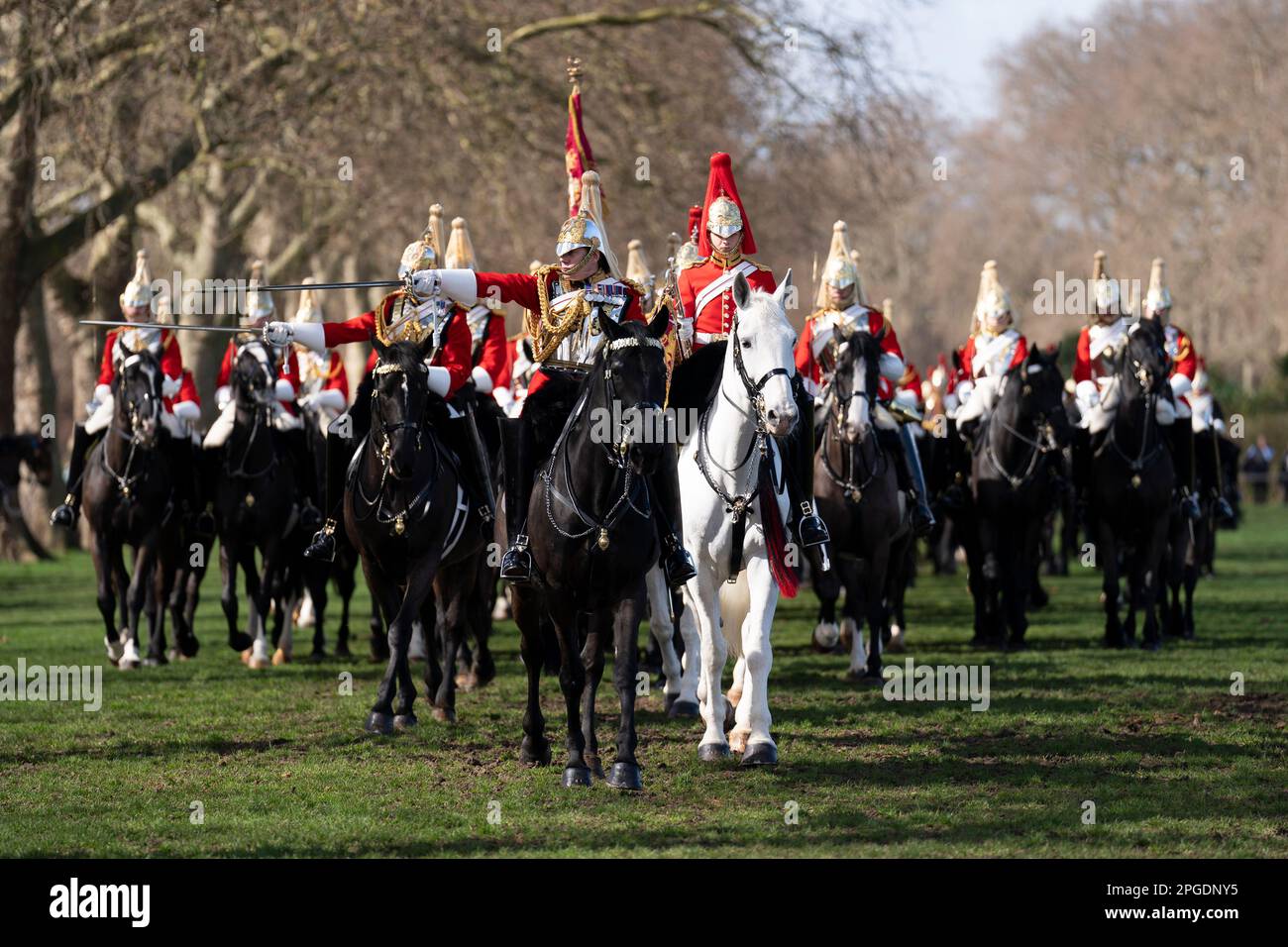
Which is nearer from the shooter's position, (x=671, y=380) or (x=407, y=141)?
(x=671, y=380)

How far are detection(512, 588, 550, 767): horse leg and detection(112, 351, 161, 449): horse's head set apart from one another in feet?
18.1

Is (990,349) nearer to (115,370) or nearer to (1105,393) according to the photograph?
(1105,393)

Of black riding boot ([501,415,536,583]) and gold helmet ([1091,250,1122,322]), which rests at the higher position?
gold helmet ([1091,250,1122,322])

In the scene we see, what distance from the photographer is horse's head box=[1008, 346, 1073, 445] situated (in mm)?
15750

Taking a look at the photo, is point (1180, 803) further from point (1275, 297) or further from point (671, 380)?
point (1275, 297)

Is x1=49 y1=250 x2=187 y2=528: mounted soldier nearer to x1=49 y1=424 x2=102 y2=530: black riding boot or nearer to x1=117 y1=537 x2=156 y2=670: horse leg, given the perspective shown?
x1=49 y1=424 x2=102 y2=530: black riding boot

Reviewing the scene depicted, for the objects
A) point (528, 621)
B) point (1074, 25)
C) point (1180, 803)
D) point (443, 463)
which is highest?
point (1074, 25)

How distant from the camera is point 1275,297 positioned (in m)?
56.2

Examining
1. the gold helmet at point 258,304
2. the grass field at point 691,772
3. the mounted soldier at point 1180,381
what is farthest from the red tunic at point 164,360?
the mounted soldier at point 1180,381

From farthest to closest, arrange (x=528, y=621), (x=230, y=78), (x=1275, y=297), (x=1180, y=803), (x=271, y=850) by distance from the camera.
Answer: (x=1275, y=297)
(x=230, y=78)
(x=528, y=621)
(x=1180, y=803)
(x=271, y=850)

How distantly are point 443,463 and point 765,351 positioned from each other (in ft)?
9.64

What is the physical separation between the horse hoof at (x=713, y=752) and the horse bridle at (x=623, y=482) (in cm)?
145

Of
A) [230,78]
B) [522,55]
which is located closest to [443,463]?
[230,78]

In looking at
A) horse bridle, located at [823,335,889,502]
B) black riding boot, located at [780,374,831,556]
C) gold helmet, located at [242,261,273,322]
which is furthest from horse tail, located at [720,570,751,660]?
gold helmet, located at [242,261,273,322]
